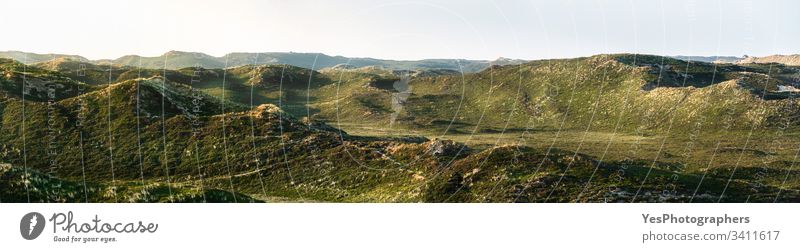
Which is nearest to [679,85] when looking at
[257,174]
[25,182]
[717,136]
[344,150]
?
[717,136]

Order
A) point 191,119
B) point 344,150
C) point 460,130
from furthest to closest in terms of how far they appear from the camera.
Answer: point 460,130, point 191,119, point 344,150

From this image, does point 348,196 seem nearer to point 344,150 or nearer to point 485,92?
point 344,150

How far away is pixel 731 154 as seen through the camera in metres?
99.4

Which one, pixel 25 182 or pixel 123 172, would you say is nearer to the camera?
pixel 25 182

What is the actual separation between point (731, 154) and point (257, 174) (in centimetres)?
8327
